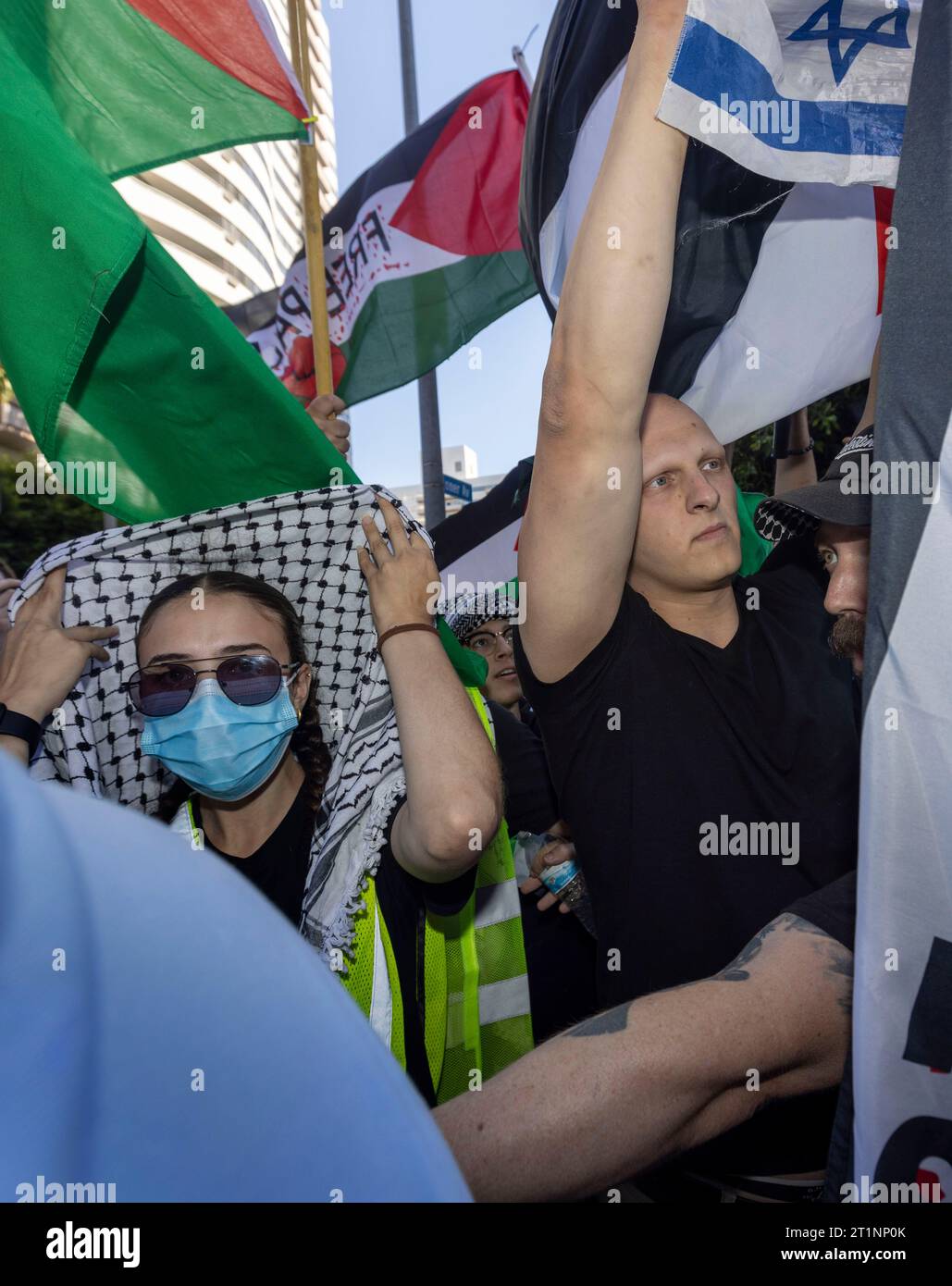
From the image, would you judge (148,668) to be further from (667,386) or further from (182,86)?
(182,86)

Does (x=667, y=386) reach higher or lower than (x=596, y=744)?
higher

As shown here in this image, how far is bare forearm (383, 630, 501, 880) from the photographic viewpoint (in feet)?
6.14

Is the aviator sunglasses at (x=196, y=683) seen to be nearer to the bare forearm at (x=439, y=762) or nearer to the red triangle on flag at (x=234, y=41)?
the bare forearm at (x=439, y=762)

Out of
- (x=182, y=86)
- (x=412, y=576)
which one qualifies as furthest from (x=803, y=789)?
(x=182, y=86)

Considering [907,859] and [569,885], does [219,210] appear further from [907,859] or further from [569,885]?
[907,859]

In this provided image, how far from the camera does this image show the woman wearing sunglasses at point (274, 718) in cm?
199

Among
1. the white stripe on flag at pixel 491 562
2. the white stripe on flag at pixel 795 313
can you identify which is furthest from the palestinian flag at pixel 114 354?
the white stripe on flag at pixel 491 562

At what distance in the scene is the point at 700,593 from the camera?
211cm

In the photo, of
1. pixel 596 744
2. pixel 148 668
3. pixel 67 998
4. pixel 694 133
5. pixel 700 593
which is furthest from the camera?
pixel 148 668

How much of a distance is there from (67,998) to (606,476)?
1322 mm

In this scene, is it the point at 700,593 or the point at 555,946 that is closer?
the point at 700,593

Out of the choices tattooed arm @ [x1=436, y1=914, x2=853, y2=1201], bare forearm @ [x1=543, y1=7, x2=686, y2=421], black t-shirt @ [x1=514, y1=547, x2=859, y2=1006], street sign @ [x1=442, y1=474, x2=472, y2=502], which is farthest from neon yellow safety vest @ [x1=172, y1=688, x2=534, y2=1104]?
street sign @ [x1=442, y1=474, x2=472, y2=502]

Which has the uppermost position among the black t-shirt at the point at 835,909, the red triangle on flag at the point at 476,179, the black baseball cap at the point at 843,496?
the red triangle on flag at the point at 476,179

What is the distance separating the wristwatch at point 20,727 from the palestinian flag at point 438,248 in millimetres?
3809
